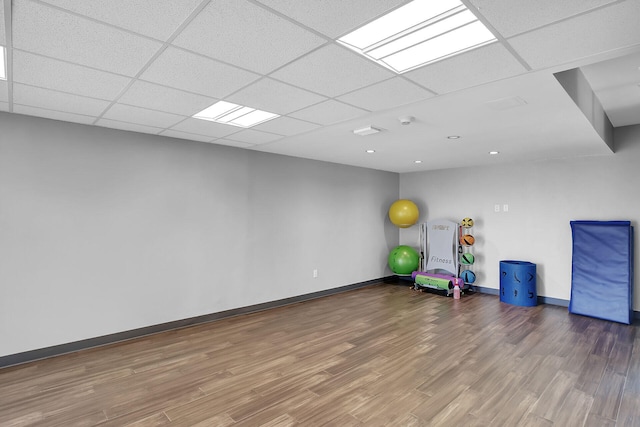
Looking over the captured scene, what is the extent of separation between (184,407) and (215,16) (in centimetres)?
267

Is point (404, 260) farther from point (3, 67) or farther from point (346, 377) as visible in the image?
point (3, 67)

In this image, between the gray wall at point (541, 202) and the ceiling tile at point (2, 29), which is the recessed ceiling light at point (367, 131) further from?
the gray wall at point (541, 202)

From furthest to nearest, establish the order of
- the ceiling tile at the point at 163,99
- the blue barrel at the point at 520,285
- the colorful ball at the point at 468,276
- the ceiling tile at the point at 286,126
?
the colorful ball at the point at 468,276, the blue barrel at the point at 520,285, the ceiling tile at the point at 286,126, the ceiling tile at the point at 163,99

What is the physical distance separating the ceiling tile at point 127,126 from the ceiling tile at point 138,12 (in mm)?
2101

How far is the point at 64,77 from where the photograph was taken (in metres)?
2.40

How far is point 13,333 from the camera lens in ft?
10.5

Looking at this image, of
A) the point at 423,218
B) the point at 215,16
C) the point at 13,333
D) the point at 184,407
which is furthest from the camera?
the point at 423,218

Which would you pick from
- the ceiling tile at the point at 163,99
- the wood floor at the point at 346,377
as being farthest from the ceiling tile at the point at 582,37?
the wood floor at the point at 346,377

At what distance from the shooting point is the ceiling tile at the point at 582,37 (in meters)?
1.63

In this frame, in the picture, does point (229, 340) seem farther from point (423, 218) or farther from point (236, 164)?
point (423, 218)

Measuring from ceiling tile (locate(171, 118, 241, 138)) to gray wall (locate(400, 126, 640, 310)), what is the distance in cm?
481

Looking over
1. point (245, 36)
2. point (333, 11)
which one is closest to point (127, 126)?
point (245, 36)

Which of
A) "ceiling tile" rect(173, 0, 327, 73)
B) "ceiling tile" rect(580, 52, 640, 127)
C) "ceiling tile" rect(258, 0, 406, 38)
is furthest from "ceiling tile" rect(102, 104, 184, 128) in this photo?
"ceiling tile" rect(580, 52, 640, 127)

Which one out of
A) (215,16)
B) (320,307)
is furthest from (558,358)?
(215,16)
